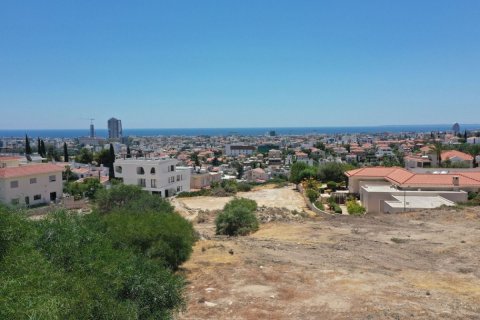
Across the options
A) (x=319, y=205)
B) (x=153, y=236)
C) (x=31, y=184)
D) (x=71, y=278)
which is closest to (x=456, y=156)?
(x=319, y=205)

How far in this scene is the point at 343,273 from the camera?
15898 mm

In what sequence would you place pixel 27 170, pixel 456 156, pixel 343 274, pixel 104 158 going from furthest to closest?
pixel 104 158 < pixel 456 156 < pixel 27 170 < pixel 343 274

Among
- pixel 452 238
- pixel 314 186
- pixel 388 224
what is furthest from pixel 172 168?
pixel 452 238

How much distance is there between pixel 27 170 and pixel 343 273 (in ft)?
142

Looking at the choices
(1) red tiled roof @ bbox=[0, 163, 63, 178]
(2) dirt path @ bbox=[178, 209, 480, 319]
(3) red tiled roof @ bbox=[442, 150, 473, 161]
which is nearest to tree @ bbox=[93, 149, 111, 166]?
(1) red tiled roof @ bbox=[0, 163, 63, 178]

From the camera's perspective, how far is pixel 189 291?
14.4 m

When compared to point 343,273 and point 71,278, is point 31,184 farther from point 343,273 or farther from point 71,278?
point 71,278

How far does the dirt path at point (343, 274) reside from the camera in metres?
12.2

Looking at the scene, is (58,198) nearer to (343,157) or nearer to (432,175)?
(432,175)

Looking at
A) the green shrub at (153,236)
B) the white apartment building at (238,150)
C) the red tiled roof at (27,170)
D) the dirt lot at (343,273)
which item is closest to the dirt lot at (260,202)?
the red tiled roof at (27,170)

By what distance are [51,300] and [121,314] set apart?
82.0 inches

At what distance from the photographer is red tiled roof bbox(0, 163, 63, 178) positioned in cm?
4619

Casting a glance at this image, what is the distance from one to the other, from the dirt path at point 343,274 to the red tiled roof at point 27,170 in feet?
108

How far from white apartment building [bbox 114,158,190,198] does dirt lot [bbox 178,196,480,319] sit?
3541 centimetres
